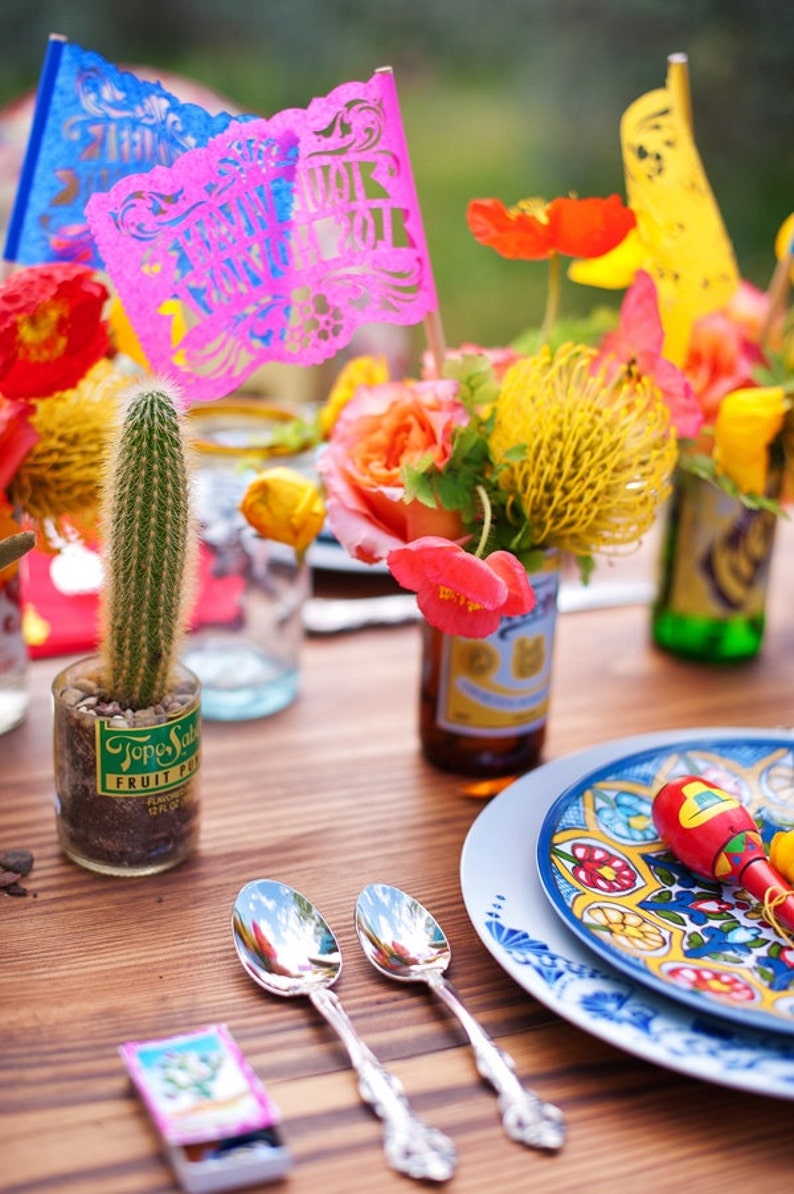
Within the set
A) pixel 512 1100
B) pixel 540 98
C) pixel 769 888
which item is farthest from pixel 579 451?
pixel 540 98

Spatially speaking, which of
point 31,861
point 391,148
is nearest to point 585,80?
point 391,148

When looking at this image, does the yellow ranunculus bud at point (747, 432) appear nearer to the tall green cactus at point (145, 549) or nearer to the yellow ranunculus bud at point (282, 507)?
the yellow ranunculus bud at point (282, 507)

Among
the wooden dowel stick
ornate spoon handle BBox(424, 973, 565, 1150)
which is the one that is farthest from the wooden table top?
the wooden dowel stick

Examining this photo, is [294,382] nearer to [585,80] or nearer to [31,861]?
[31,861]

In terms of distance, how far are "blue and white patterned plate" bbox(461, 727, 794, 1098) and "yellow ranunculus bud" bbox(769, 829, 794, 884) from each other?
5.0 inches

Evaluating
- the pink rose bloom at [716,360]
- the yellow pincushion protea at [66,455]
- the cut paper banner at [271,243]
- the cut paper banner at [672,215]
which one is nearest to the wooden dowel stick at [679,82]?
the cut paper banner at [672,215]

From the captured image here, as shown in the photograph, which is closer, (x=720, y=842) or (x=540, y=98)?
(x=720, y=842)

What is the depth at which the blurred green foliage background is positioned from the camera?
2891 millimetres

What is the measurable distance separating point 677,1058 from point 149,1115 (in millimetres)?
242

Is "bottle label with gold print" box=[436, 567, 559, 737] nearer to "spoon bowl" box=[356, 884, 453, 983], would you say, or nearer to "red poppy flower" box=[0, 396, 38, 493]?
"spoon bowl" box=[356, 884, 453, 983]

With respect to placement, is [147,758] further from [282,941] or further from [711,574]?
[711,574]

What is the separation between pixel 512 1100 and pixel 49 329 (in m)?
0.54

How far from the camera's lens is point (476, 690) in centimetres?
86

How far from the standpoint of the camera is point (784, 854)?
0.70m
